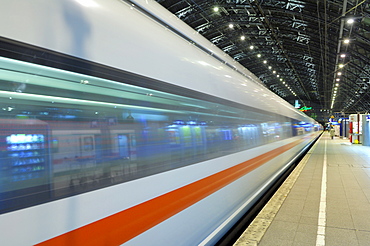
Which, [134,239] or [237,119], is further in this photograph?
[237,119]

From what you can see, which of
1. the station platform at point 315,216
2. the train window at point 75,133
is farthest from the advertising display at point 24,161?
the station platform at point 315,216

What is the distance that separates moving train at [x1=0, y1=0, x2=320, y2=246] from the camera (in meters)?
1.41

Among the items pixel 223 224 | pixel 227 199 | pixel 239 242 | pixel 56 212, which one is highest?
pixel 56 212

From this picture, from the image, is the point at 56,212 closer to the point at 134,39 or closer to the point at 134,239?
the point at 134,239

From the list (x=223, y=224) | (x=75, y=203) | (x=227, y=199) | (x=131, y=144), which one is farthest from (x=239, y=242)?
(x=75, y=203)

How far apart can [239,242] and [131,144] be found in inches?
92.4

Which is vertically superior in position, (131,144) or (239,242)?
(131,144)

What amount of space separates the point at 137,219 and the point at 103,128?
2.41ft

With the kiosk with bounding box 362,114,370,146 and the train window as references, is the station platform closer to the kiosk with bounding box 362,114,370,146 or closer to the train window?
the train window

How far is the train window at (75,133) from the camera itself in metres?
1.40

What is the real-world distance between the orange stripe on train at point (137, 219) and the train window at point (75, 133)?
0.23m

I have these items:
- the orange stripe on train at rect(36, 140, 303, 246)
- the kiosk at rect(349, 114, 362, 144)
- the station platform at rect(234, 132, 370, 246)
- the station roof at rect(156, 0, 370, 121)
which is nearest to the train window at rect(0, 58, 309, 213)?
the orange stripe on train at rect(36, 140, 303, 246)

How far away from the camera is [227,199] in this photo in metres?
3.93

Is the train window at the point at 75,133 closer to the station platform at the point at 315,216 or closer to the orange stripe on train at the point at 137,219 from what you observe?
the orange stripe on train at the point at 137,219
